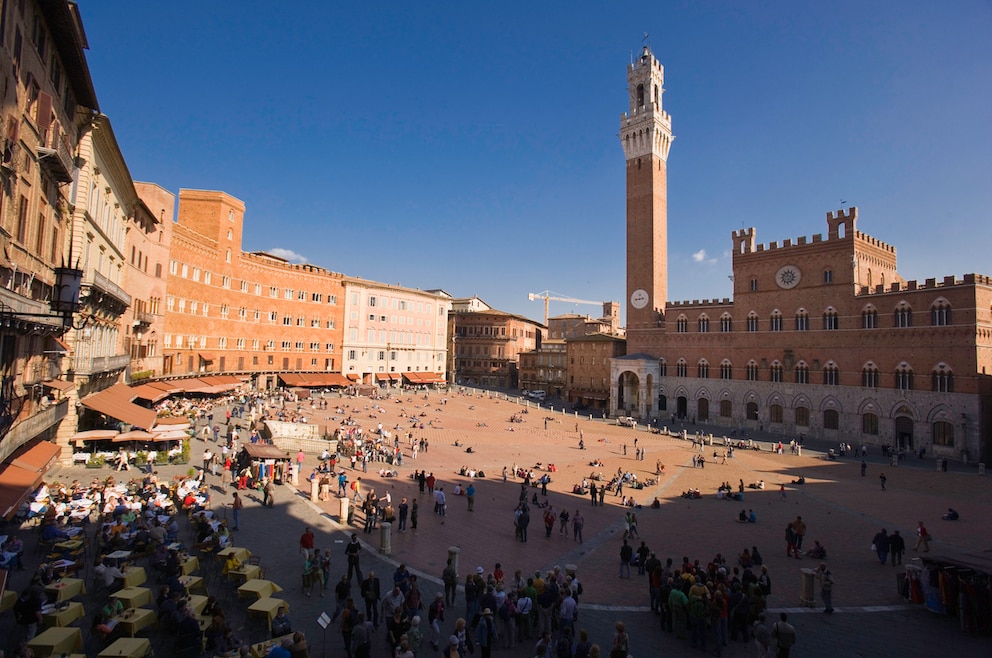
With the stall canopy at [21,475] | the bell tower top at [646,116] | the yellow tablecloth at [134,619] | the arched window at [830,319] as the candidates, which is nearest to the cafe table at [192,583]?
the yellow tablecloth at [134,619]

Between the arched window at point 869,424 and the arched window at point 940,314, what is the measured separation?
795cm

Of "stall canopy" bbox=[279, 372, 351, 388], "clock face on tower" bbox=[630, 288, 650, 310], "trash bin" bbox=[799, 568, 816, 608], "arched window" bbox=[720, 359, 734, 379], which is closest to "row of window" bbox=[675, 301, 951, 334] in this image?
"arched window" bbox=[720, 359, 734, 379]

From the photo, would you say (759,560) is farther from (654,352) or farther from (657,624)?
(654,352)

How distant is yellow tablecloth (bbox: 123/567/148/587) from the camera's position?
10.8 m

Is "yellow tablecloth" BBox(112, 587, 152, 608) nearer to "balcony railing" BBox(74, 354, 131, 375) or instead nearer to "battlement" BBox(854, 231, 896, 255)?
"balcony railing" BBox(74, 354, 131, 375)

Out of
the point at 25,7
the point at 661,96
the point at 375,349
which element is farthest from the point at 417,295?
the point at 25,7

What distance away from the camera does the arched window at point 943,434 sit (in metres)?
36.1

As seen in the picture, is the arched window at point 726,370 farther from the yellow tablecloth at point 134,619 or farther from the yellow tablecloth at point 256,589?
the yellow tablecloth at point 134,619

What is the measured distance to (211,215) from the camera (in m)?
50.2

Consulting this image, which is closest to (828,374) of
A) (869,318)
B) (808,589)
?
(869,318)

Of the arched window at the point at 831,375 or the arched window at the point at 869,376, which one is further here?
the arched window at the point at 831,375

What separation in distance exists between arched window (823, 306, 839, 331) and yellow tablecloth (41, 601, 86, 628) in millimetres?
48462

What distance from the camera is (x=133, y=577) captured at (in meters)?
11.0

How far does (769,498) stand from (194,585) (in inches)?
961
